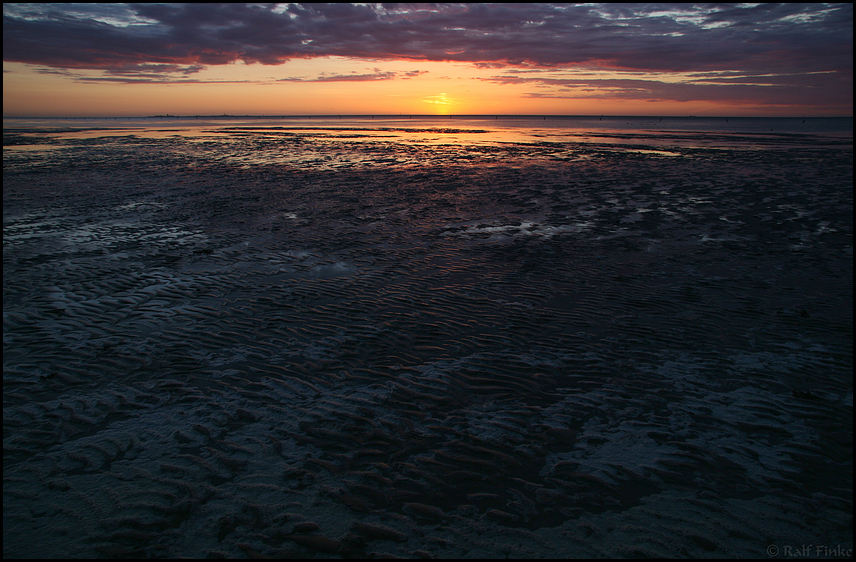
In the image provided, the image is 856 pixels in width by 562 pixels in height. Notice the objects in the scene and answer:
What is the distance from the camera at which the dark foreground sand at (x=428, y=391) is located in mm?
3814

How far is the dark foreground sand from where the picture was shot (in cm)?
381

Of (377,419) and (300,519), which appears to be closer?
(300,519)

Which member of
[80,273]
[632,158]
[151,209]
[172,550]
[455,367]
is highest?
[632,158]

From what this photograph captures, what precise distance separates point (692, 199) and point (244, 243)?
55.7ft

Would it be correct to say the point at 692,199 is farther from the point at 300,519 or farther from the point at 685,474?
the point at 300,519

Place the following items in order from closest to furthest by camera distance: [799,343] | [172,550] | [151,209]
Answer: [172,550]
[799,343]
[151,209]

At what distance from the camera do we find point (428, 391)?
5660mm

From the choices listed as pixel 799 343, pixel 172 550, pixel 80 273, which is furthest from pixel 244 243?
pixel 799 343

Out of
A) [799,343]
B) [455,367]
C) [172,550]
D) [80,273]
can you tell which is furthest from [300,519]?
[80,273]

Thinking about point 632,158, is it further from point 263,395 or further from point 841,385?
point 263,395

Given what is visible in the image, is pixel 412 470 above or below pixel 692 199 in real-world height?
below

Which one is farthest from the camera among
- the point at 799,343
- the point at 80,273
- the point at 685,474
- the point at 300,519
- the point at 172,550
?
the point at 80,273

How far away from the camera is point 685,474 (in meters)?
4.36

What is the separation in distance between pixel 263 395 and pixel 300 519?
2126 millimetres
